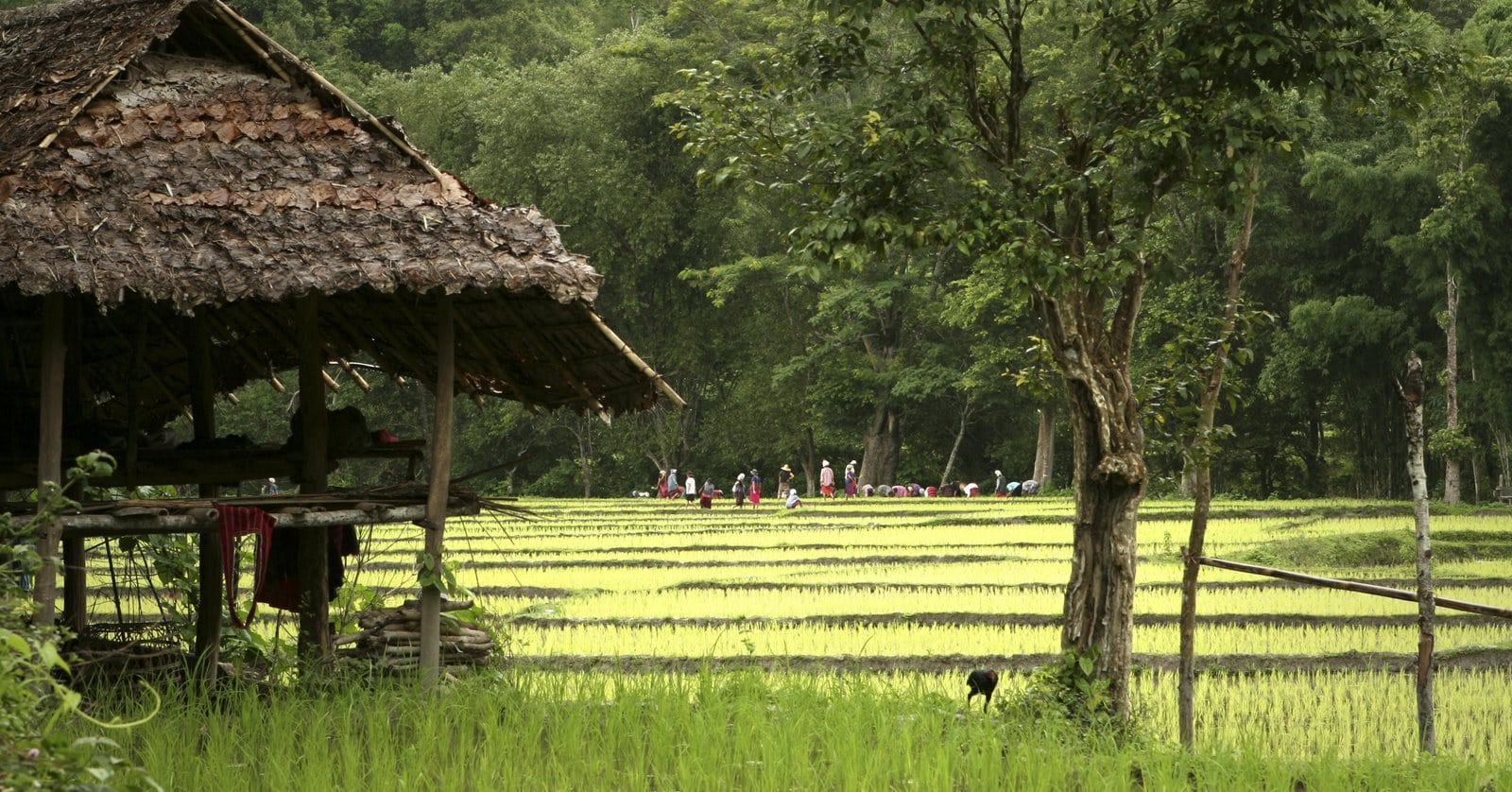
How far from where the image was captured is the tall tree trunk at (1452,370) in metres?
25.7

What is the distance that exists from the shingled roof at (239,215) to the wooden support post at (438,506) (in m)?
0.32

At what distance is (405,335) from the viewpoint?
10203 mm

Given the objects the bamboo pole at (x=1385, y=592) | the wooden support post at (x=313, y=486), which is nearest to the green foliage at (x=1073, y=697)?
the bamboo pole at (x=1385, y=592)

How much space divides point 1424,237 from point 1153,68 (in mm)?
20256

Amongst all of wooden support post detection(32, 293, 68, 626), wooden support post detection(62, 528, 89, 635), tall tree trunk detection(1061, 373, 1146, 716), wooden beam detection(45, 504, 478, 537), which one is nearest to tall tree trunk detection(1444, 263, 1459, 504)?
tall tree trunk detection(1061, 373, 1146, 716)

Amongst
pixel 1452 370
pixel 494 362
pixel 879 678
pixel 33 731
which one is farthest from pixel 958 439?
pixel 33 731

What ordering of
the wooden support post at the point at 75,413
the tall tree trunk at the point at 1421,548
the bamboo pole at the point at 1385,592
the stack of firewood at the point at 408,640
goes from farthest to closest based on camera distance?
1. the stack of firewood at the point at 408,640
2. the wooden support post at the point at 75,413
3. the bamboo pole at the point at 1385,592
4. the tall tree trunk at the point at 1421,548

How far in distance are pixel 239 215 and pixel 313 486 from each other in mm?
1951

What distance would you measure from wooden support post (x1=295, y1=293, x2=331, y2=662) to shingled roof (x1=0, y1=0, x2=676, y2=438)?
1.23 feet

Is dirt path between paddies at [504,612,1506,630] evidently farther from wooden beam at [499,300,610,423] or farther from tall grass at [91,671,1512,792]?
tall grass at [91,671,1512,792]

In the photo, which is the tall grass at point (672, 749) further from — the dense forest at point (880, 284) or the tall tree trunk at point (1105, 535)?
the dense forest at point (880, 284)

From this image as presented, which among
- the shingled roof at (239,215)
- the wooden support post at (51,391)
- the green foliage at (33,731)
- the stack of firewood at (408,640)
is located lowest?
the stack of firewood at (408,640)

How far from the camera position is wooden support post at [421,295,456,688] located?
8508 millimetres

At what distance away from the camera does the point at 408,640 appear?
927 cm
